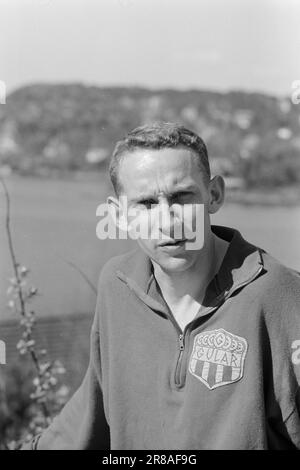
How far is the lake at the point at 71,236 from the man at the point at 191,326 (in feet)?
1.62

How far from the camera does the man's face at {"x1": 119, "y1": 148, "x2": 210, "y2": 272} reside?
1794 millimetres

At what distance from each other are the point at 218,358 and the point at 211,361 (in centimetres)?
2

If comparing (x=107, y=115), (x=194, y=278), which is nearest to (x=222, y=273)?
(x=194, y=278)

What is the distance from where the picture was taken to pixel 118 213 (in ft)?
6.56

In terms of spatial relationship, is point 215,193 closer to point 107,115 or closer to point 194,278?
point 194,278

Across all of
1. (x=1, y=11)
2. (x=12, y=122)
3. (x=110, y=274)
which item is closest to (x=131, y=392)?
(x=110, y=274)

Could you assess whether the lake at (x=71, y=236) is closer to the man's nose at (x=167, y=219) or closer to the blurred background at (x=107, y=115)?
the blurred background at (x=107, y=115)

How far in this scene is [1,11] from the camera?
2385mm

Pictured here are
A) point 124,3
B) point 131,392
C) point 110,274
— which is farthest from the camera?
point 124,3

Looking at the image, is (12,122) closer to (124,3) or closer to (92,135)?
(92,135)

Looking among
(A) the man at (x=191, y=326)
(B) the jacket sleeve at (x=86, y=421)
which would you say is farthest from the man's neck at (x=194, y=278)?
(B) the jacket sleeve at (x=86, y=421)

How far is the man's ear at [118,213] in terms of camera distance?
1951 mm

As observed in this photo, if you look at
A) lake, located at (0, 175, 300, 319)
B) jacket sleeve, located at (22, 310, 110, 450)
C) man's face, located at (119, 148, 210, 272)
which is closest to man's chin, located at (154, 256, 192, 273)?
man's face, located at (119, 148, 210, 272)

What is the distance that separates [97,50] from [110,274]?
2.63 feet
